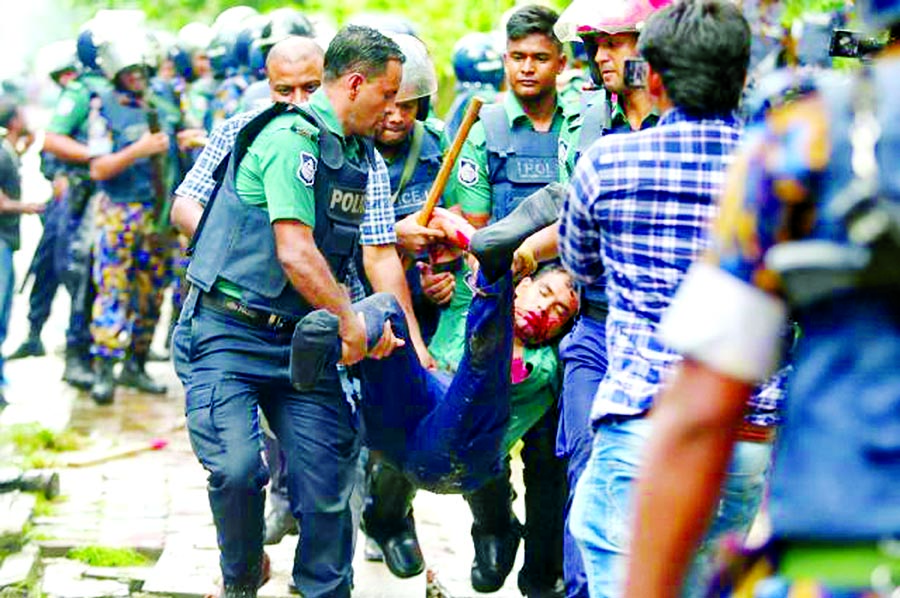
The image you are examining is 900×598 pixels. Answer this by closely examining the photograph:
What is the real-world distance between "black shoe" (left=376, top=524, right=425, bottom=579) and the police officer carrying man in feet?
3.90

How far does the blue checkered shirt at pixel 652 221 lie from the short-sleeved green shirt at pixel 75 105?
8544 millimetres

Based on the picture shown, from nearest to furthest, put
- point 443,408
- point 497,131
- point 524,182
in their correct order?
point 443,408
point 524,182
point 497,131

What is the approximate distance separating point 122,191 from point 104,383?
50.5 inches

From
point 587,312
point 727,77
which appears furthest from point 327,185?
point 727,77

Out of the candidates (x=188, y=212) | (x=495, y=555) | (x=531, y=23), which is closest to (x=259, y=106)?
(x=188, y=212)

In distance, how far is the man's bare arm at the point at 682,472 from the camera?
282 centimetres

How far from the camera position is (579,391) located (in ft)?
20.0

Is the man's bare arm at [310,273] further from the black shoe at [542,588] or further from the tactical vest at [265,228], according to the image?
the black shoe at [542,588]

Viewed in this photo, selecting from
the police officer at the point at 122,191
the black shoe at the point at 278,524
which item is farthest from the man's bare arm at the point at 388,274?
the police officer at the point at 122,191

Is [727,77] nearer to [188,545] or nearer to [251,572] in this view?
[251,572]

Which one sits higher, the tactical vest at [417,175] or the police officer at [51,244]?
the tactical vest at [417,175]

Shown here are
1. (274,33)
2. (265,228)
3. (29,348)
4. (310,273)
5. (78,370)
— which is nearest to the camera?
(310,273)

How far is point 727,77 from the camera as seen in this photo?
4.57m

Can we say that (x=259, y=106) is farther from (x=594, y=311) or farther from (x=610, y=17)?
(x=594, y=311)
